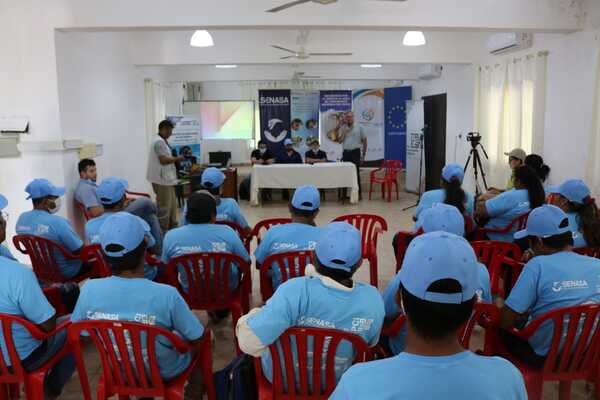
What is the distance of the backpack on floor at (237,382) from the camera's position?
1875 millimetres

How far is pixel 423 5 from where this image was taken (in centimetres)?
520

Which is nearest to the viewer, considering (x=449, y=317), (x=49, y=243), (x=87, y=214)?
(x=449, y=317)

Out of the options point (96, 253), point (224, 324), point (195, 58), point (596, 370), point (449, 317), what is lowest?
point (224, 324)

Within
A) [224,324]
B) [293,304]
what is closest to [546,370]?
[293,304]

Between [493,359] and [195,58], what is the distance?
7793mm

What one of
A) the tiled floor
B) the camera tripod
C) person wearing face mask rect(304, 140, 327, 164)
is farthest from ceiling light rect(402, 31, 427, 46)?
person wearing face mask rect(304, 140, 327, 164)

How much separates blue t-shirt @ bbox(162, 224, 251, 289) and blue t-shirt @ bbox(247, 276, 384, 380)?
1307mm

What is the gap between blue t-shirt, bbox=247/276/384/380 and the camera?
168cm

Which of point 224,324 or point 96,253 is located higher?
point 96,253

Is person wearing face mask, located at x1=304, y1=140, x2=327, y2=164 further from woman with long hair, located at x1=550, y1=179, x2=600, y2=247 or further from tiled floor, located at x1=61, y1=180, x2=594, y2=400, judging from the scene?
woman with long hair, located at x1=550, y1=179, x2=600, y2=247

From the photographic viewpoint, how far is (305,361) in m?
1.82

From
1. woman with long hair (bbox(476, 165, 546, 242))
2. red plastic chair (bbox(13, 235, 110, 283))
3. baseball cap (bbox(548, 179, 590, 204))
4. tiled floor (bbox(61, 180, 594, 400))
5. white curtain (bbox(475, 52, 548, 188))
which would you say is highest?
white curtain (bbox(475, 52, 548, 188))

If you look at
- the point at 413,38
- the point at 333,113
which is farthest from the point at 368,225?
the point at 333,113

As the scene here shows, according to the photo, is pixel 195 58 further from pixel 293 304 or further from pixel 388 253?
pixel 293 304
